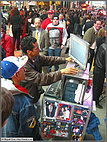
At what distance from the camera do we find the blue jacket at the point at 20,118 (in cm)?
159

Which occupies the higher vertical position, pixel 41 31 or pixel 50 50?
pixel 41 31

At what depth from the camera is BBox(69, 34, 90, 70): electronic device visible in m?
2.39

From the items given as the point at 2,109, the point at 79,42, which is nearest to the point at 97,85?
the point at 79,42

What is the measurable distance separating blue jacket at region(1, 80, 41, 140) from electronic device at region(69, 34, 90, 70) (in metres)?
1.13

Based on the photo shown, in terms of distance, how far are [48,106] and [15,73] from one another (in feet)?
3.36

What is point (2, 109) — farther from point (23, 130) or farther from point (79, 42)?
point (79, 42)

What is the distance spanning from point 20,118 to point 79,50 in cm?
144

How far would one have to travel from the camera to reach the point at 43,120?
8.71 feet

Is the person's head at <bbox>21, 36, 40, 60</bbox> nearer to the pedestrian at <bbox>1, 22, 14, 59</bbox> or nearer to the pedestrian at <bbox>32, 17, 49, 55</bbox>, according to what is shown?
the pedestrian at <bbox>1, 22, 14, 59</bbox>

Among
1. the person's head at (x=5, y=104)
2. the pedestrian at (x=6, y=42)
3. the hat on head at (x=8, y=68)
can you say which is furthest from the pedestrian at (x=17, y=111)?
the pedestrian at (x=6, y=42)

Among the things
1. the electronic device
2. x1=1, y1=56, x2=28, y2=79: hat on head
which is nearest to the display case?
the electronic device

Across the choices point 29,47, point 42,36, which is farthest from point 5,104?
point 42,36

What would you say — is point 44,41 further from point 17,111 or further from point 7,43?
point 17,111

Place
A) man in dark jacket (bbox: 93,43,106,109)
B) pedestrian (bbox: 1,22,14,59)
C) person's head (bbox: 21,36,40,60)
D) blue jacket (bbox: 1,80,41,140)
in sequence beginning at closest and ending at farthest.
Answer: blue jacket (bbox: 1,80,41,140), person's head (bbox: 21,36,40,60), man in dark jacket (bbox: 93,43,106,109), pedestrian (bbox: 1,22,14,59)
